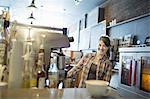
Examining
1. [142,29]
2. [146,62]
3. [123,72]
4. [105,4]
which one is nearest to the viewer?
[146,62]

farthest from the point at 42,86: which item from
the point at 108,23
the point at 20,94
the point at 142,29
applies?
the point at 108,23

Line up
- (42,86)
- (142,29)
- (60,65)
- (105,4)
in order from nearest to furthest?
(42,86) → (60,65) → (142,29) → (105,4)

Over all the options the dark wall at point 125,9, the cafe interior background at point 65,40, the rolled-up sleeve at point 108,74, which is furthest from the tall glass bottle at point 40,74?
the dark wall at point 125,9

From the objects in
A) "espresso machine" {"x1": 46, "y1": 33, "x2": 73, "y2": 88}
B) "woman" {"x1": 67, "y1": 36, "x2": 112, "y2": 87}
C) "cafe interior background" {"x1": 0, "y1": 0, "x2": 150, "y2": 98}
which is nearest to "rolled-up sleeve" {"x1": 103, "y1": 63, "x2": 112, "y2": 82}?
"woman" {"x1": 67, "y1": 36, "x2": 112, "y2": 87}

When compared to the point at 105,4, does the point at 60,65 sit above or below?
below

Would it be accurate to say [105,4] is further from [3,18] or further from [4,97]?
[4,97]

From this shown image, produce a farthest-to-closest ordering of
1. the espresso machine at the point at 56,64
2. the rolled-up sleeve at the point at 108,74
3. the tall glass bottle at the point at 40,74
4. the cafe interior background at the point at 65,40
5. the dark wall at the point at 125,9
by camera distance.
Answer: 1. the dark wall at the point at 125,9
2. the rolled-up sleeve at the point at 108,74
3. the espresso machine at the point at 56,64
4. the tall glass bottle at the point at 40,74
5. the cafe interior background at the point at 65,40

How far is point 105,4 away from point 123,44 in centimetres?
242

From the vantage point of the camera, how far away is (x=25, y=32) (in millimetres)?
1350

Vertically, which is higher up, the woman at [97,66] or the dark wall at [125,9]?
the dark wall at [125,9]

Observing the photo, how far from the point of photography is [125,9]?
5344mm

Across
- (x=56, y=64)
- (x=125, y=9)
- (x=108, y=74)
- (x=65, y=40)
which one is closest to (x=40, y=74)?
(x=56, y=64)

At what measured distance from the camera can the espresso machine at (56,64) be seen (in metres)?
1.45

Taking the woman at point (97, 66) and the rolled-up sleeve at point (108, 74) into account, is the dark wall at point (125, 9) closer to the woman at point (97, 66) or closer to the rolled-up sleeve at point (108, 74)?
the woman at point (97, 66)
